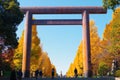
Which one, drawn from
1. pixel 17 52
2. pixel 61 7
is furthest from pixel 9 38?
pixel 17 52

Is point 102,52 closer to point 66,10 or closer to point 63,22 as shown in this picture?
point 63,22

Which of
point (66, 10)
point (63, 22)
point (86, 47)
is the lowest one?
point (86, 47)

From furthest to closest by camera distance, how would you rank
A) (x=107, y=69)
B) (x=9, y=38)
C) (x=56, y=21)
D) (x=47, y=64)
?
(x=47, y=64) < (x=107, y=69) < (x=56, y=21) < (x=9, y=38)

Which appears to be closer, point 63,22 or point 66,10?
point 63,22

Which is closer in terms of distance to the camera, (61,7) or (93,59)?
(61,7)

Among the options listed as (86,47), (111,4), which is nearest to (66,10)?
(86,47)

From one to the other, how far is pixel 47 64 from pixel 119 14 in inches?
1398

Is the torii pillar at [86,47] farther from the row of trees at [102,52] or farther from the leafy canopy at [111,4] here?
the leafy canopy at [111,4]

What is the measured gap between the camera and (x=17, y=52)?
42.6 meters

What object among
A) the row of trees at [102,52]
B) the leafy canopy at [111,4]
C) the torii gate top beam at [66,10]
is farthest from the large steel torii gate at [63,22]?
the leafy canopy at [111,4]

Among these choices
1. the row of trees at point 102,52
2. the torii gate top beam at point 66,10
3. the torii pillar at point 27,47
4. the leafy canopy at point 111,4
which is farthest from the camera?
the torii gate top beam at point 66,10

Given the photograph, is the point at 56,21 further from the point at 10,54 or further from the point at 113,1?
the point at 113,1

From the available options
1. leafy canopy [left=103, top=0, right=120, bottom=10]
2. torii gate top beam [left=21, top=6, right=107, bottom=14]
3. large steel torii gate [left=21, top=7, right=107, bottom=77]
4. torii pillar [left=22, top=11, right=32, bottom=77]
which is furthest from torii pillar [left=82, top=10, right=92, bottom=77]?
leafy canopy [left=103, top=0, right=120, bottom=10]

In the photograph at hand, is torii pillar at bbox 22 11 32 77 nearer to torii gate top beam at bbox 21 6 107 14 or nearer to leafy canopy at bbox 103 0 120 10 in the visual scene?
torii gate top beam at bbox 21 6 107 14
